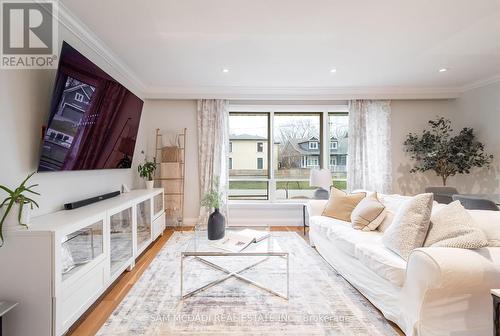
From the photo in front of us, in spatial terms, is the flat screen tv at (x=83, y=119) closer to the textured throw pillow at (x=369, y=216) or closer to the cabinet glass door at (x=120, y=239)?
the cabinet glass door at (x=120, y=239)

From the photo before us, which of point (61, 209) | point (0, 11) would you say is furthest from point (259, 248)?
point (0, 11)

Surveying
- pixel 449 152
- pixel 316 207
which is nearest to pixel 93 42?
pixel 316 207

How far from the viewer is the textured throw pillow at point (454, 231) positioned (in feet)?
5.16

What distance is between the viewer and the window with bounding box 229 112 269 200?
474 cm

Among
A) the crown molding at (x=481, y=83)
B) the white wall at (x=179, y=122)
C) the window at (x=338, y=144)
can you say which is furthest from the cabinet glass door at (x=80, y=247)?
the crown molding at (x=481, y=83)

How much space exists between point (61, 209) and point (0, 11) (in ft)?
5.19

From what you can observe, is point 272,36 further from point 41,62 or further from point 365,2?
point 41,62

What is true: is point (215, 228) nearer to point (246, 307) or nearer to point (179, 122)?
point (246, 307)

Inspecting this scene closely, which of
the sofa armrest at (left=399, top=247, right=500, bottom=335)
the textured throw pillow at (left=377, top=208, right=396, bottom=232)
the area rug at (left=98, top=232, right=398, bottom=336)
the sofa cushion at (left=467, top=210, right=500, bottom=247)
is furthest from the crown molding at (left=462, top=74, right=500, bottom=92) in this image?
the area rug at (left=98, top=232, right=398, bottom=336)

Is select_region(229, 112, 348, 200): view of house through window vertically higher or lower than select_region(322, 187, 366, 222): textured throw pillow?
higher

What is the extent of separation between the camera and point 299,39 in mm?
2633

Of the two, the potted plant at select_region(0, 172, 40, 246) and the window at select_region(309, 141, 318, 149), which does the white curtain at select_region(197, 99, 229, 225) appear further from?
the potted plant at select_region(0, 172, 40, 246)

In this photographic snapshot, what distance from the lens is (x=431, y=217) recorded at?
6.19 feet

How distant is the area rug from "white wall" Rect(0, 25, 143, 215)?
3.69 ft
